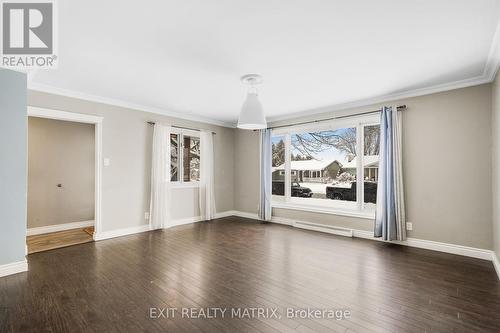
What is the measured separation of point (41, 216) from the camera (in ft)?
16.0

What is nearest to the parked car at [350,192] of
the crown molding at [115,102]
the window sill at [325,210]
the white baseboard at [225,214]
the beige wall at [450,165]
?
the window sill at [325,210]

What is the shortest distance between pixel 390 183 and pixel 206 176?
3.93m

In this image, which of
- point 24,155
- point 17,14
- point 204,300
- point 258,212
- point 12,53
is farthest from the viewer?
point 258,212

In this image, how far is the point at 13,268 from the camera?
113 inches

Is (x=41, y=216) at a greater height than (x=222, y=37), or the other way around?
(x=222, y=37)

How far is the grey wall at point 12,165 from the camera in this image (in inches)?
112

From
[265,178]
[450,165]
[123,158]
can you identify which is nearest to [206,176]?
[265,178]

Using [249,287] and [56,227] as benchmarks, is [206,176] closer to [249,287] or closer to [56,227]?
[56,227]

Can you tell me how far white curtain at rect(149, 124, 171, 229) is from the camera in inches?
197

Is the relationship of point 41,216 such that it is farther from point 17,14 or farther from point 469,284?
point 469,284

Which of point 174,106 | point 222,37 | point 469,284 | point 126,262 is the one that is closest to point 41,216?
point 126,262

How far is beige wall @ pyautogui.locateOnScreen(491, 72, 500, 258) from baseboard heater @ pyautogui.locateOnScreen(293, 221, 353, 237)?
77.6 inches

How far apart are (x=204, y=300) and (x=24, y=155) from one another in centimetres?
284

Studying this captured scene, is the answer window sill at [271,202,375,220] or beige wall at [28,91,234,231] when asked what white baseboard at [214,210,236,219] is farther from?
window sill at [271,202,375,220]
